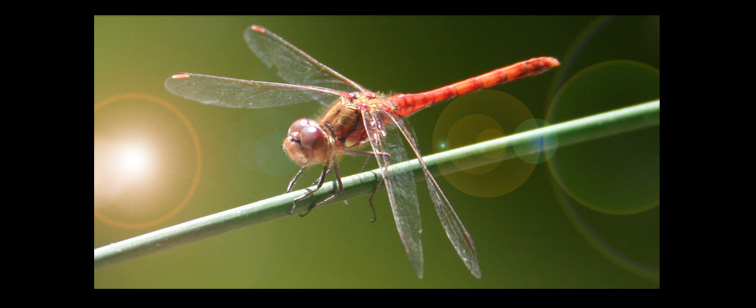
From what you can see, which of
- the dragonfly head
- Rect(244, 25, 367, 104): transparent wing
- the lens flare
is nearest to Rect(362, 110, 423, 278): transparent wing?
the dragonfly head

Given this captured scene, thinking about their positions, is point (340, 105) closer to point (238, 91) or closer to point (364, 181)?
point (238, 91)

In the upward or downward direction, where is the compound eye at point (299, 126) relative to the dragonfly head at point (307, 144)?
upward

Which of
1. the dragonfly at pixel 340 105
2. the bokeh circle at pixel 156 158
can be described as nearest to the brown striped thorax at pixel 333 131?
the dragonfly at pixel 340 105

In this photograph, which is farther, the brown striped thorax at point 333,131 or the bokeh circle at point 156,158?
the bokeh circle at point 156,158

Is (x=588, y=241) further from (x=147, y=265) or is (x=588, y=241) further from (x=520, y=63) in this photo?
(x=147, y=265)

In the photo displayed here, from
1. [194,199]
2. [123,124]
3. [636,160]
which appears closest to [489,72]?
[636,160]

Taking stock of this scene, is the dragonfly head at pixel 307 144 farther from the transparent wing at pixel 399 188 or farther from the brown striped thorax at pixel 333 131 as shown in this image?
the transparent wing at pixel 399 188
